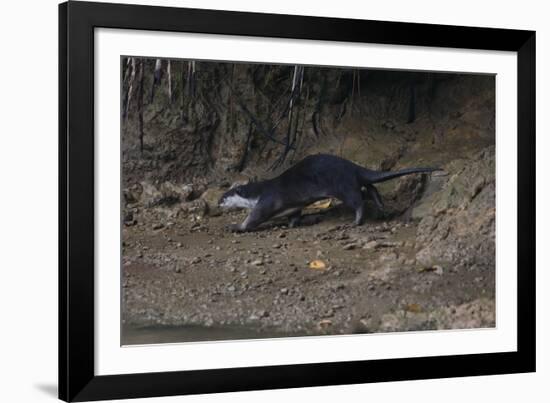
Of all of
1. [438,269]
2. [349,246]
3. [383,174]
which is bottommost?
[438,269]

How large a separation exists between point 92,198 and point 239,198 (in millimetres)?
706

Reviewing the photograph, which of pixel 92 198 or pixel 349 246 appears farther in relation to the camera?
pixel 349 246

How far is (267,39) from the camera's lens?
4.54 metres

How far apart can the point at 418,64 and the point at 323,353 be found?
144 cm

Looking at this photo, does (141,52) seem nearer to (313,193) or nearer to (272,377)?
(313,193)

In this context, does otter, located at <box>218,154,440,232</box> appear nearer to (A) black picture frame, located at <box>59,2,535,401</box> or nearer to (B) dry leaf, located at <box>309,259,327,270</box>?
(B) dry leaf, located at <box>309,259,327,270</box>

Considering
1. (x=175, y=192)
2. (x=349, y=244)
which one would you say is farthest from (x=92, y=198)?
(x=349, y=244)

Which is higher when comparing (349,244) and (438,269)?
(349,244)

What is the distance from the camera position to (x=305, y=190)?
4.72 metres

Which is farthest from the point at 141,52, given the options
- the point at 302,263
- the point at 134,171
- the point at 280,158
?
the point at 302,263

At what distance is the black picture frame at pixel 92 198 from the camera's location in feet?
13.8

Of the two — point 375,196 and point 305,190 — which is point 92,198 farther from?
point 375,196

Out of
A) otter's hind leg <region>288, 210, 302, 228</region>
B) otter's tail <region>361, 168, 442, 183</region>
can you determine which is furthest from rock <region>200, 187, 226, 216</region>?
otter's tail <region>361, 168, 442, 183</region>

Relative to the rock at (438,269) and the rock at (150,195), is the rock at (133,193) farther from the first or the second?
the rock at (438,269)
